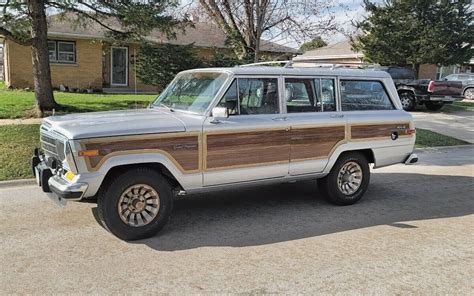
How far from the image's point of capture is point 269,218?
6133 mm

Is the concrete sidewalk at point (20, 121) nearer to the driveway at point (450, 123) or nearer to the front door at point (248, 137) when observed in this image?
the front door at point (248, 137)

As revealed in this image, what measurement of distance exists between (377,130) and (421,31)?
20.5 m

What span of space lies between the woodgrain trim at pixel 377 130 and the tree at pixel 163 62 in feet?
52.9

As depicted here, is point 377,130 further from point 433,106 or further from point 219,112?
point 433,106

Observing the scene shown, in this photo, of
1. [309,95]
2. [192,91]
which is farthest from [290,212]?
[192,91]

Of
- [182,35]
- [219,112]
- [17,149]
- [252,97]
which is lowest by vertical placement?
[17,149]

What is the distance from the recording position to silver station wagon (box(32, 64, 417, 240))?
5.05 metres

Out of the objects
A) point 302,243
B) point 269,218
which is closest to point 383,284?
point 302,243

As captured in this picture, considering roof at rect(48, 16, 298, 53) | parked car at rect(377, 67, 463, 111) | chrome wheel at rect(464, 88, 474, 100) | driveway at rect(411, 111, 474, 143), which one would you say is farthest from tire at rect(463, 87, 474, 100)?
roof at rect(48, 16, 298, 53)

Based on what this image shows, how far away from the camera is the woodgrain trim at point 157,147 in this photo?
193 inches

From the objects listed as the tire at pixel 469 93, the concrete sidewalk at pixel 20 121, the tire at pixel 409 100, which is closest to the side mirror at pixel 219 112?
the concrete sidewalk at pixel 20 121

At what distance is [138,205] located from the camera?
17.1 ft

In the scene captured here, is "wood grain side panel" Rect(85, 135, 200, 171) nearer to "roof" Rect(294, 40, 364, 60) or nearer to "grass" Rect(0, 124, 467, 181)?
"grass" Rect(0, 124, 467, 181)

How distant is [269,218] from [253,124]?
1273 mm
